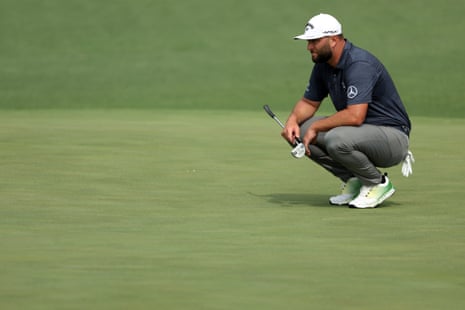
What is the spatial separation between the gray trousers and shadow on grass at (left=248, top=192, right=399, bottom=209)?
0.85ft

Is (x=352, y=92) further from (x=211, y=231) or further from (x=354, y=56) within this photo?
(x=211, y=231)

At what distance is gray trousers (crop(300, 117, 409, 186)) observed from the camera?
24.4 feet

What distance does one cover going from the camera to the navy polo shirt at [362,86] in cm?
735

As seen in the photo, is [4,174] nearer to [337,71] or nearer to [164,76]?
[337,71]

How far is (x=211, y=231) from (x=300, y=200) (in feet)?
5.32

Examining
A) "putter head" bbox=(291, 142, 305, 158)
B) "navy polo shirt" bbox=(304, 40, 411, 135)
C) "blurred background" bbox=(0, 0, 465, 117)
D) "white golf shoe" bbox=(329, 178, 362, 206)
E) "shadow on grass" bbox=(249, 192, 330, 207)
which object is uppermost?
"navy polo shirt" bbox=(304, 40, 411, 135)

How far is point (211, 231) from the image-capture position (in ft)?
21.1

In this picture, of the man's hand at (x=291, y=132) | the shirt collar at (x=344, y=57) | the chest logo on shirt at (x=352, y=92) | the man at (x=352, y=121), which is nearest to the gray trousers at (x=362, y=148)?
the man at (x=352, y=121)

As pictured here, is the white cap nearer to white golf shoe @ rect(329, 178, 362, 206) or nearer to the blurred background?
white golf shoe @ rect(329, 178, 362, 206)

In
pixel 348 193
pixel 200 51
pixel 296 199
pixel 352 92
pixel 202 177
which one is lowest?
pixel 200 51

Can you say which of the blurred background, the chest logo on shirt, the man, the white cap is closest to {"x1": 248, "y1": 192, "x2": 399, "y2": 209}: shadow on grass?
the man

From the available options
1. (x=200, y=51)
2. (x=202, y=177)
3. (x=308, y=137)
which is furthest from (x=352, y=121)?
(x=200, y=51)

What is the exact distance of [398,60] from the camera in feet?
69.4

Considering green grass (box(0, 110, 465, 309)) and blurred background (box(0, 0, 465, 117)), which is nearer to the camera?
green grass (box(0, 110, 465, 309))
